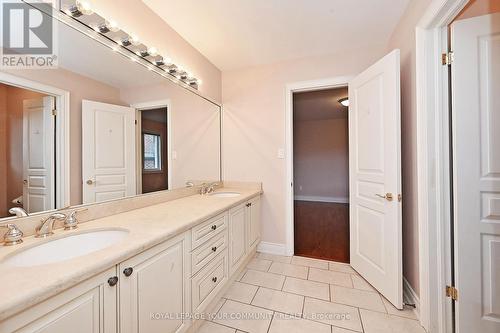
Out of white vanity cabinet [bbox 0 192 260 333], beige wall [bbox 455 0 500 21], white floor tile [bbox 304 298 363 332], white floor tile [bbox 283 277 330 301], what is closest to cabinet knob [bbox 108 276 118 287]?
white vanity cabinet [bbox 0 192 260 333]

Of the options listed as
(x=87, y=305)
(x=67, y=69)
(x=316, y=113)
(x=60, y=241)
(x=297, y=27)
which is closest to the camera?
(x=87, y=305)

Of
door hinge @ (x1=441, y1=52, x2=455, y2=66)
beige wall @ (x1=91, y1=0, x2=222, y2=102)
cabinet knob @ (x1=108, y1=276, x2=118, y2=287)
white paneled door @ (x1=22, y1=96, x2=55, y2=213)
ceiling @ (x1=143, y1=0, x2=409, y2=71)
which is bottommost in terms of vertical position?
cabinet knob @ (x1=108, y1=276, x2=118, y2=287)

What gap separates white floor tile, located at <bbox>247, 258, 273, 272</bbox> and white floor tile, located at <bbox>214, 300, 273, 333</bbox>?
606 millimetres

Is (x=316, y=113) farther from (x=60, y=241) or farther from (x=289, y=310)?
(x=60, y=241)

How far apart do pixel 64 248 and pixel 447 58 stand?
8.28 ft

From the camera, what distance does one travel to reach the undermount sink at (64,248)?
2.98ft

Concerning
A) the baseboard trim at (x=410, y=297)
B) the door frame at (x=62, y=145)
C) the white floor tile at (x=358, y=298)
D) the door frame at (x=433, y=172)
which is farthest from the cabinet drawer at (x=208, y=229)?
the baseboard trim at (x=410, y=297)

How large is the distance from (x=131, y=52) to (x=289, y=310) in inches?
91.6

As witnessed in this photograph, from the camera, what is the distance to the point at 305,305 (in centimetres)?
171

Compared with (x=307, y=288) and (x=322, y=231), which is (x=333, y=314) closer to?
(x=307, y=288)

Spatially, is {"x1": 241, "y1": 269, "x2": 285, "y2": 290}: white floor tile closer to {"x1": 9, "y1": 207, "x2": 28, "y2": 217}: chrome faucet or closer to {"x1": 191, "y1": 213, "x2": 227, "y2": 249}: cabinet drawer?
{"x1": 191, "y1": 213, "x2": 227, "y2": 249}: cabinet drawer

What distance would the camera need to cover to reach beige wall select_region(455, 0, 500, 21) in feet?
4.31

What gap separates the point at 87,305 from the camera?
0.77m

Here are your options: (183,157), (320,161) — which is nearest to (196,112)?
(183,157)
